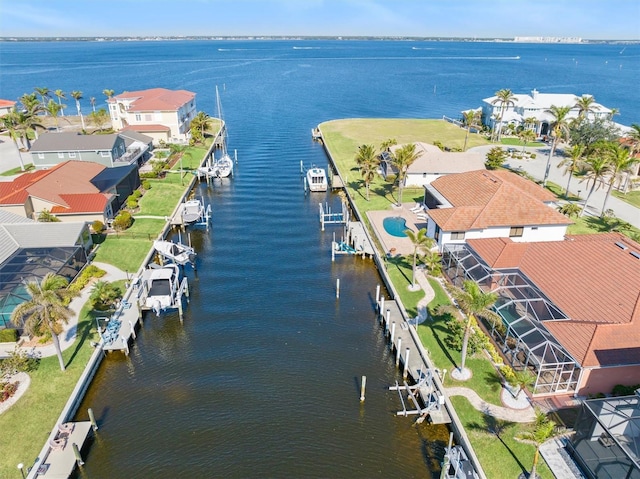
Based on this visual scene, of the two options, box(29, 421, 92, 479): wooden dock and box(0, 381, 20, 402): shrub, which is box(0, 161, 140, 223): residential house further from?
box(29, 421, 92, 479): wooden dock

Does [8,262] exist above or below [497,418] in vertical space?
above

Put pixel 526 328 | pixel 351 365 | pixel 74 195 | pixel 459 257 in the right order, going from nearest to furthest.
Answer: pixel 526 328 < pixel 351 365 < pixel 459 257 < pixel 74 195

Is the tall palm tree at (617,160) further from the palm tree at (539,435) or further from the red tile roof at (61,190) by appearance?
the red tile roof at (61,190)

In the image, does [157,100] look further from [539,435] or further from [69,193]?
[539,435]

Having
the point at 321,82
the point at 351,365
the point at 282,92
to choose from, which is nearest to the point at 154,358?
the point at 351,365

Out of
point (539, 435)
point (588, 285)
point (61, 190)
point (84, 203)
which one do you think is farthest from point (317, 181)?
point (539, 435)

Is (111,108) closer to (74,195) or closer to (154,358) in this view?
(74,195)
